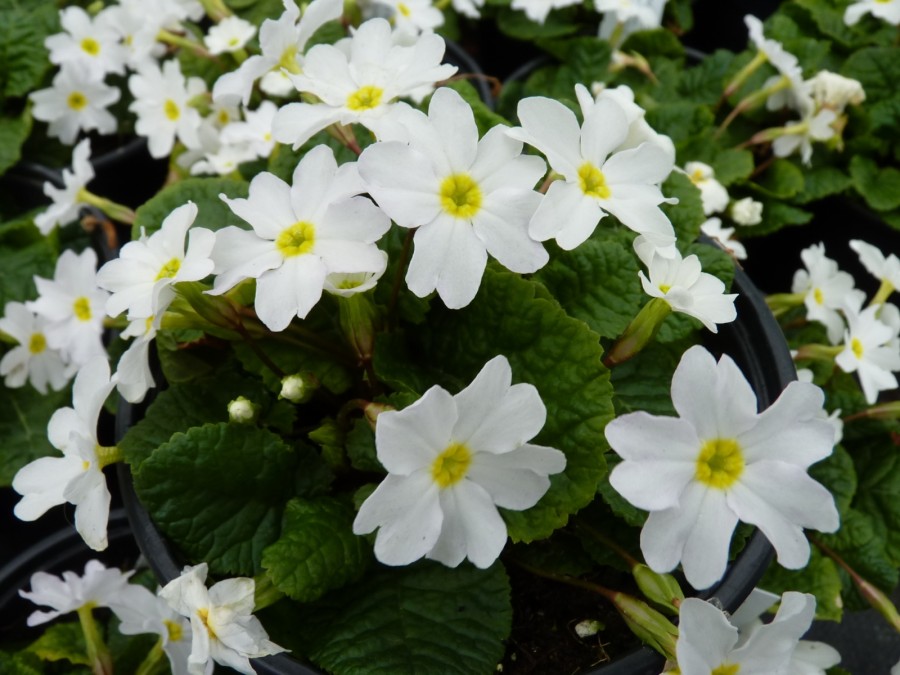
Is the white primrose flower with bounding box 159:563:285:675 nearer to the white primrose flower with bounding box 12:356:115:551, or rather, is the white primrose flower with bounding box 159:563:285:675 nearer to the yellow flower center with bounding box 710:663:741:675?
the white primrose flower with bounding box 12:356:115:551

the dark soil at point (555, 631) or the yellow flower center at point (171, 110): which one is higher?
the yellow flower center at point (171, 110)

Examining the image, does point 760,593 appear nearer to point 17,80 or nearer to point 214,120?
point 214,120

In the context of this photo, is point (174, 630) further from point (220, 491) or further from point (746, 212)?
point (746, 212)

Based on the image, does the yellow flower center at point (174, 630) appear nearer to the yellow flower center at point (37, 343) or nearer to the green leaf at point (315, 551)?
the green leaf at point (315, 551)

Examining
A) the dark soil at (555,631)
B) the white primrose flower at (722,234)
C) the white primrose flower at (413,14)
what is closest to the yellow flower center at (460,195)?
the dark soil at (555,631)

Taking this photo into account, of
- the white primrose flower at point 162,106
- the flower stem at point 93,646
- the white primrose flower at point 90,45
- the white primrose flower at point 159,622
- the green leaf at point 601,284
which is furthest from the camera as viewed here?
the white primrose flower at point 90,45

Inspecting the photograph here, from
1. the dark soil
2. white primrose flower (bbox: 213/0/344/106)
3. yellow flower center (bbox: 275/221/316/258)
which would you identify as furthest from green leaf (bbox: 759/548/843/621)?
white primrose flower (bbox: 213/0/344/106)
